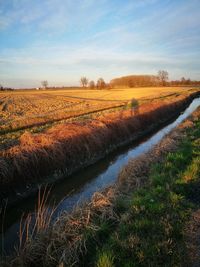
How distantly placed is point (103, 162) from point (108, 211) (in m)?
7.34

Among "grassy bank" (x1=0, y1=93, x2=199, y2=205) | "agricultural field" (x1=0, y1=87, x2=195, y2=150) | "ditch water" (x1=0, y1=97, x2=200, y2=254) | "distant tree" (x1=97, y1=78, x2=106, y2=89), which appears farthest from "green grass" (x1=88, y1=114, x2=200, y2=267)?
"distant tree" (x1=97, y1=78, x2=106, y2=89)

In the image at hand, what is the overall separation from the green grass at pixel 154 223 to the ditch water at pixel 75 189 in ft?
5.14

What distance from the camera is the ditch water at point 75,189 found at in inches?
304

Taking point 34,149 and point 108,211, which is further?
point 34,149

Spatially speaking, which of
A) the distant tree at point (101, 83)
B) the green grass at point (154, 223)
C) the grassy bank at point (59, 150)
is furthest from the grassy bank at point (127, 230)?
the distant tree at point (101, 83)

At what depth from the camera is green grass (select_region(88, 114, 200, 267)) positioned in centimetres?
460

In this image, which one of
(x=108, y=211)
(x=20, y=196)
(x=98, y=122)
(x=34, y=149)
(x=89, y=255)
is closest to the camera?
(x=89, y=255)

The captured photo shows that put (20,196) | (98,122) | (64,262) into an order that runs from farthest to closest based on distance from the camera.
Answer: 1. (98,122)
2. (20,196)
3. (64,262)

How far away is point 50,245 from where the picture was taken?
5.17m

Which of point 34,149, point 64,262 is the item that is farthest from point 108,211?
point 34,149

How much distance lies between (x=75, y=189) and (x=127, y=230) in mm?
5169

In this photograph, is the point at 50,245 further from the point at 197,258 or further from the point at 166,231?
the point at 197,258

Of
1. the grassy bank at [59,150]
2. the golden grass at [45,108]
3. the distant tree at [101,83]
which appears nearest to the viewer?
the grassy bank at [59,150]

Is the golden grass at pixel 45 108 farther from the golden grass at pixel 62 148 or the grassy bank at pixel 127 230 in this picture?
the grassy bank at pixel 127 230
